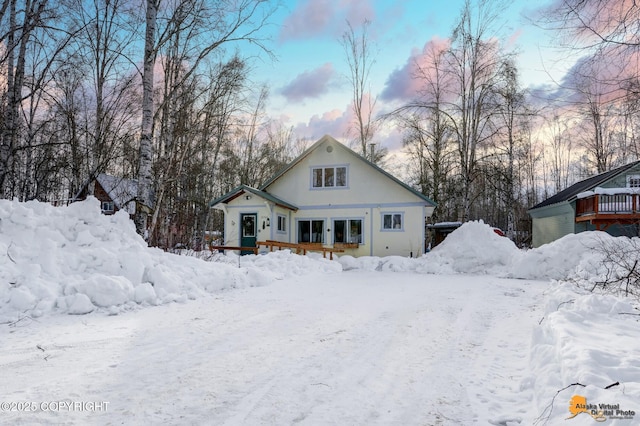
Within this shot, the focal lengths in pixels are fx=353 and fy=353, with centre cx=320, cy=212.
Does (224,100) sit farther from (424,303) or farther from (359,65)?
(424,303)

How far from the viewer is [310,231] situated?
20.5 meters

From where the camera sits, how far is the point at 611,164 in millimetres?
29047

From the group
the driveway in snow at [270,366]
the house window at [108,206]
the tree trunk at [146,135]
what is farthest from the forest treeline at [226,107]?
the house window at [108,206]

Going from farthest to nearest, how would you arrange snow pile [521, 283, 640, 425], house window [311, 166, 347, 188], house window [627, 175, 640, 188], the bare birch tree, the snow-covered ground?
the bare birch tree
house window [627, 175, 640, 188]
house window [311, 166, 347, 188]
the snow-covered ground
snow pile [521, 283, 640, 425]

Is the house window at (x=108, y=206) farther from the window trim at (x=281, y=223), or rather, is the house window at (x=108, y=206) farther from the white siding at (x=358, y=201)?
the window trim at (x=281, y=223)

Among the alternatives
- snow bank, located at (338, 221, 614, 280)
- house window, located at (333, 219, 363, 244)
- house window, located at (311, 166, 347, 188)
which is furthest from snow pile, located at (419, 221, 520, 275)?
house window, located at (311, 166, 347, 188)

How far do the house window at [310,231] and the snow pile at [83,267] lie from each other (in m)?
12.3

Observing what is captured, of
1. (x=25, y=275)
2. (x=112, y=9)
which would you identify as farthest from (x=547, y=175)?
(x=25, y=275)

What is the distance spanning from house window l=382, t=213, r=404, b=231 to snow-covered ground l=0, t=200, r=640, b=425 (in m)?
10.7

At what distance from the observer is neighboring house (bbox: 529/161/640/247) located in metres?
18.4

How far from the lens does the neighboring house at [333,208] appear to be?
61.9ft

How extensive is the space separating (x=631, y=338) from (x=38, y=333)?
648 centimetres

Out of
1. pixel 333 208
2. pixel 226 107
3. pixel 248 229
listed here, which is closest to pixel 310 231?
pixel 333 208

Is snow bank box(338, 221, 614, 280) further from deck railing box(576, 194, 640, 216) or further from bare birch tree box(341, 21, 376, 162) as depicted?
bare birch tree box(341, 21, 376, 162)
